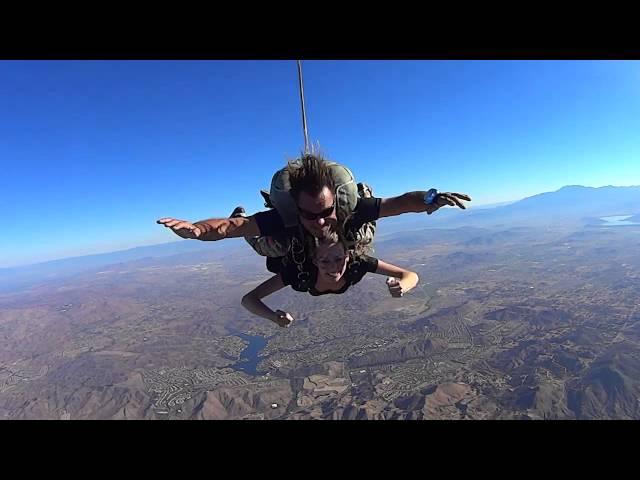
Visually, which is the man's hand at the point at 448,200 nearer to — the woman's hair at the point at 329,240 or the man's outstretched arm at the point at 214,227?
the woman's hair at the point at 329,240

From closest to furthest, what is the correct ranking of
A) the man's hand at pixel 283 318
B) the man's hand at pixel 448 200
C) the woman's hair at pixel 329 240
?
the man's hand at pixel 448 200, the woman's hair at pixel 329 240, the man's hand at pixel 283 318

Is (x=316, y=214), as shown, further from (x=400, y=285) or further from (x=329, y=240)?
(x=400, y=285)

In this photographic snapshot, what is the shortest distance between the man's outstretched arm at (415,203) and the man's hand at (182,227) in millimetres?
1008

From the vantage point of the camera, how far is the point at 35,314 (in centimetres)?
8500

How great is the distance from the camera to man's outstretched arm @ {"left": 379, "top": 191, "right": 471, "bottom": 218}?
177 cm

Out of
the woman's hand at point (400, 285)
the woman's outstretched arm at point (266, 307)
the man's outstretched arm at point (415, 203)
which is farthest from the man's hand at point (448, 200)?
the woman's outstretched arm at point (266, 307)

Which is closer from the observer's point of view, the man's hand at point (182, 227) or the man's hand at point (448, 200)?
the man's hand at point (182, 227)

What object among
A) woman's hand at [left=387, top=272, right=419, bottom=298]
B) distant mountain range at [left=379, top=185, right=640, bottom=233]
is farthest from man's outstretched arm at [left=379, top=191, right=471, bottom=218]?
distant mountain range at [left=379, top=185, right=640, bottom=233]

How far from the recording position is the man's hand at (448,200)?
1.72 m
